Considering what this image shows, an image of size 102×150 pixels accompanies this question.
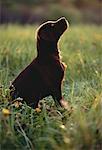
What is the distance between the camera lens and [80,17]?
65.4 feet

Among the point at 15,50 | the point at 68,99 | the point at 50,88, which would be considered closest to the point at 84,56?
the point at 15,50

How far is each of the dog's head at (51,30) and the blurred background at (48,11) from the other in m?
14.0

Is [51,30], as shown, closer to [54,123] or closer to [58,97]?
[58,97]

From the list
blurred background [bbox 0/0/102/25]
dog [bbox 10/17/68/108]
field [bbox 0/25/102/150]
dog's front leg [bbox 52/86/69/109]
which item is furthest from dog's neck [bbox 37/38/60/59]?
blurred background [bbox 0/0/102/25]

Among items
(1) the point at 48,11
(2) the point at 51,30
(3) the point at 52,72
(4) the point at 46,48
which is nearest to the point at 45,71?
(3) the point at 52,72

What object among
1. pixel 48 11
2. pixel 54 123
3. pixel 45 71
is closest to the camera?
pixel 54 123

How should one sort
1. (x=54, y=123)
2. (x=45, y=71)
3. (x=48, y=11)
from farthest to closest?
(x=48, y=11) < (x=45, y=71) < (x=54, y=123)

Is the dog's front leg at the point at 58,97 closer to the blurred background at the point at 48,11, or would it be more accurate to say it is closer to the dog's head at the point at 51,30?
the dog's head at the point at 51,30

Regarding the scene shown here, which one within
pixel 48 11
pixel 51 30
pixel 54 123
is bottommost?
pixel 48 11

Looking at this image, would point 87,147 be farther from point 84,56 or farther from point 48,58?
point 84,56

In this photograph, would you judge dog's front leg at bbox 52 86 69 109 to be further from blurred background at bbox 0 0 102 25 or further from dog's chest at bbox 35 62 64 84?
blurred background at bbox 0 0 102 25

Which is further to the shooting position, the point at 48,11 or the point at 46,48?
the point at 48,11

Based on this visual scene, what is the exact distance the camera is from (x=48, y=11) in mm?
20281

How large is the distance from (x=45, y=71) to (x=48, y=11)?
1645cm
